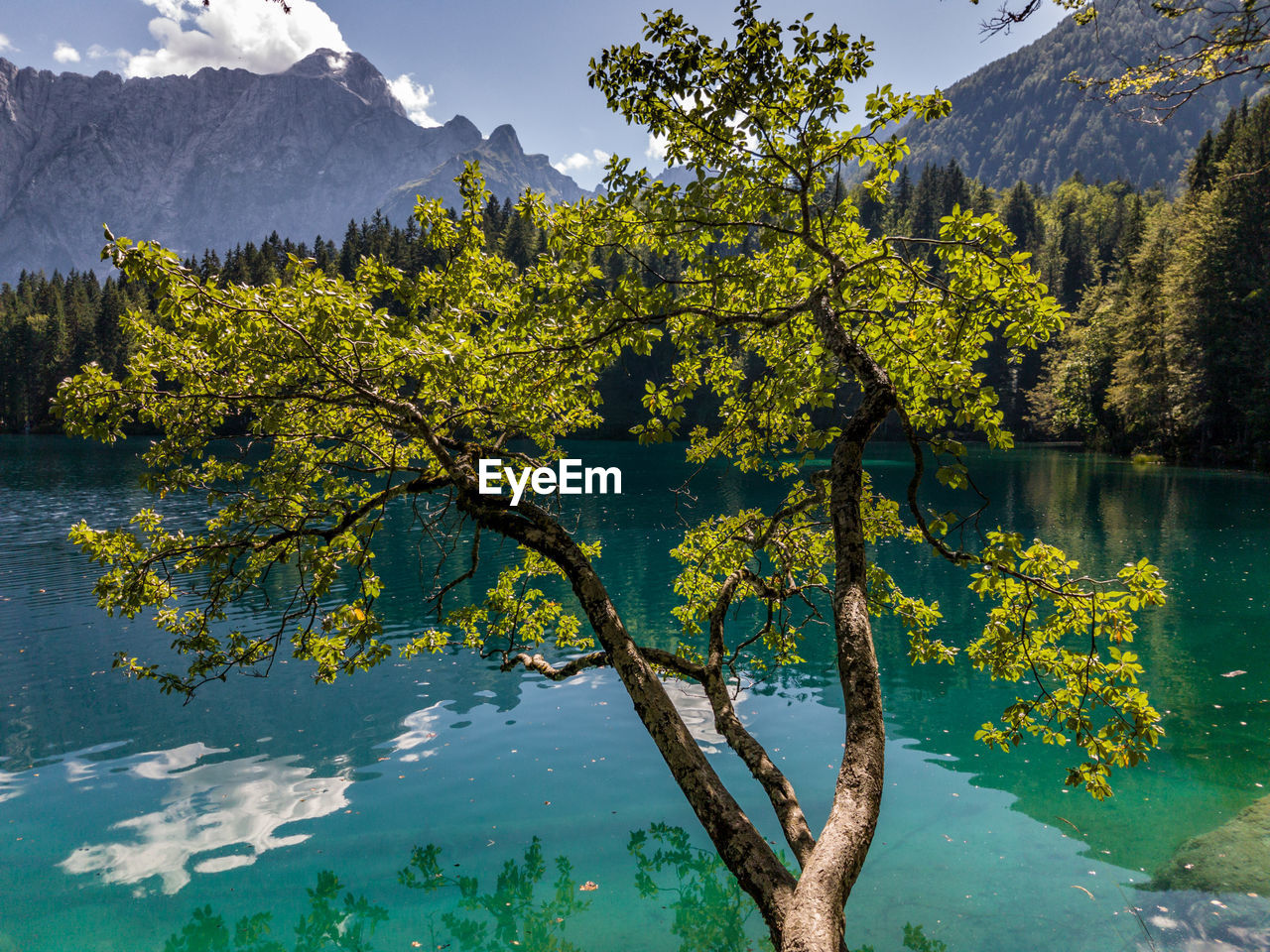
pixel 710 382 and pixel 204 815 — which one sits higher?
pixel 710 382

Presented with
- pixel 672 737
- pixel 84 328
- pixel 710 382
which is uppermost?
pixel 84 328

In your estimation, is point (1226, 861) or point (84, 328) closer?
point (1226, 861)

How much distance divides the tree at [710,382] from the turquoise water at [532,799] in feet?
14.1

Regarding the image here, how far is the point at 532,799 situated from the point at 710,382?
8.23 m

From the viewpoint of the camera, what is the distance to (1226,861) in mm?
9438

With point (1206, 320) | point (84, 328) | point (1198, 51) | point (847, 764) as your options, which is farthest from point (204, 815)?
point (84, 328)

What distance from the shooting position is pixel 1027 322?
5.05 m

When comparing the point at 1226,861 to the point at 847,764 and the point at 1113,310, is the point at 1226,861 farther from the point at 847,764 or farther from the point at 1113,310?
the point at 1113,310

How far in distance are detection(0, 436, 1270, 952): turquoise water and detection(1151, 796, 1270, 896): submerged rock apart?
10.5 inches

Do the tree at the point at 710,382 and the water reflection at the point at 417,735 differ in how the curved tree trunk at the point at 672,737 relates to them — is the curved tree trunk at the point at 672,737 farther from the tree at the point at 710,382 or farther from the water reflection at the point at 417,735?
the water reflection at the point at 417,735

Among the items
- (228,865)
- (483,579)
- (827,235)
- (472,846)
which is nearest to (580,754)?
(472,846)

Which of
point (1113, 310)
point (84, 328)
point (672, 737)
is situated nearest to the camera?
point (672, 737)

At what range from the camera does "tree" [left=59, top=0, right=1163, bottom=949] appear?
168 inches

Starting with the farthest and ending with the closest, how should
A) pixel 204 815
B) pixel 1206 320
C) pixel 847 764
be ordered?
pixel 1206 320 < pixel 204 815 < pixel 847 764
